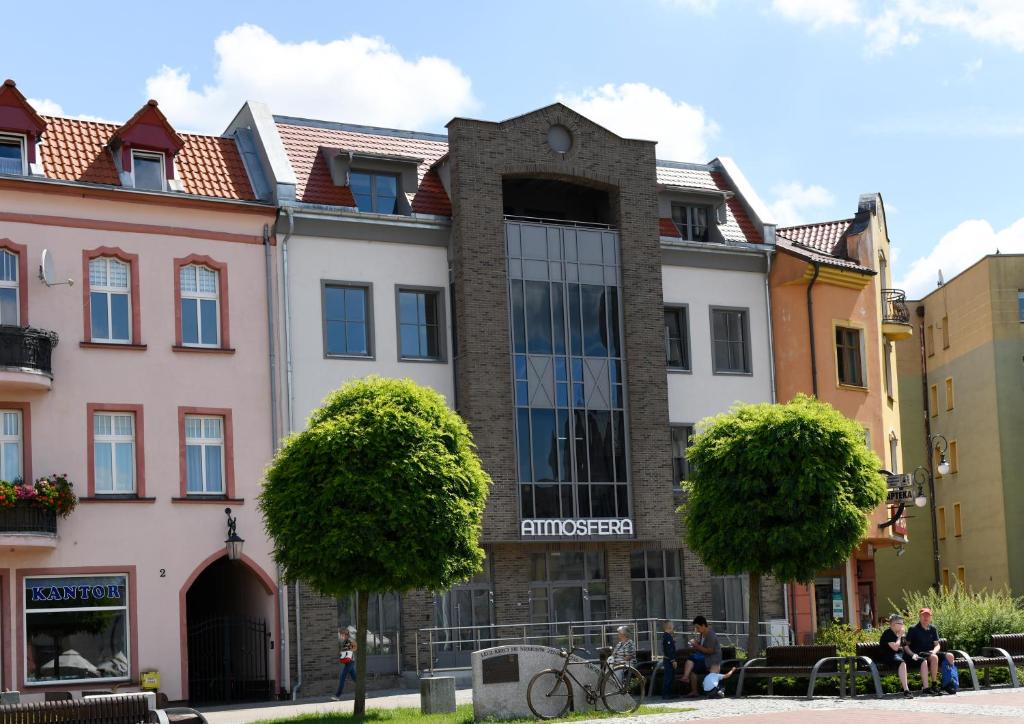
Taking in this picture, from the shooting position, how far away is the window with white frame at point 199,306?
105 feet

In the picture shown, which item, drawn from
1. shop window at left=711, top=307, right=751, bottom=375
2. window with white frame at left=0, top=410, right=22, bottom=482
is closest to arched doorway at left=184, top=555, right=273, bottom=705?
window with white frame at left=0, top=410, right=22, bottom=482

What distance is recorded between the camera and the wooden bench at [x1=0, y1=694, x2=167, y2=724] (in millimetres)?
18969

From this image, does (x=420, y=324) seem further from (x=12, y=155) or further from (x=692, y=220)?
(x=12, y=155)

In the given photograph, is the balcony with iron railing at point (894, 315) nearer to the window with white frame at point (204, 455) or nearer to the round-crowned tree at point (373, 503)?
the window with white frame at point (204, 455)

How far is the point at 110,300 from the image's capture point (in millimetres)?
31266

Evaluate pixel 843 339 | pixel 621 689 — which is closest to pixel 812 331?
pixel 843 339

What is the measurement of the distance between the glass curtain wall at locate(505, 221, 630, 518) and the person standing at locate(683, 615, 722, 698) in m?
9.14

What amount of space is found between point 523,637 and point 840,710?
13.4 meters

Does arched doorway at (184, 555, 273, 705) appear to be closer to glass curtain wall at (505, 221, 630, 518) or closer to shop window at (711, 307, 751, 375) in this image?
glass curtain wall at (505, 221, 630, 518)

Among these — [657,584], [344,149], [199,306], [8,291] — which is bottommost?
[657,584]

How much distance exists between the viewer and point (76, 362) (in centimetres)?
3059

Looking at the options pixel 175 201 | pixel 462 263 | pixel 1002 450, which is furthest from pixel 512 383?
pixel 1002 450

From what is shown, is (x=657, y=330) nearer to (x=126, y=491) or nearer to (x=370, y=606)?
(x=370, y=606)

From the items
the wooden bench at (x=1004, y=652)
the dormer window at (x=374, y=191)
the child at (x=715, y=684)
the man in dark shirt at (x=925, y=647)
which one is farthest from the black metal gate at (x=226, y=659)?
the wooden bench at (x=1004, y=652)
